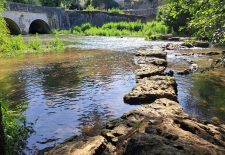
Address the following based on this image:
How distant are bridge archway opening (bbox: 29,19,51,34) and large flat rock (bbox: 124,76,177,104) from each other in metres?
48.2

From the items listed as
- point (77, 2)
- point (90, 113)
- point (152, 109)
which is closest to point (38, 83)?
point (90, 113)

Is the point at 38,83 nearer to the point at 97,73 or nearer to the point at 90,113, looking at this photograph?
the point at 97,73

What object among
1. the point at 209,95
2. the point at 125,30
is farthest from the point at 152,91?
the point at 125,30

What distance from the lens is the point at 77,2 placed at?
82.5m

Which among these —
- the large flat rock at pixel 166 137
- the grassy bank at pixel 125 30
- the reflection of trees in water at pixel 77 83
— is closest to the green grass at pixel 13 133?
the reflection of trees in water at pixel 77 83

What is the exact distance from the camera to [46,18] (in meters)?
56.5

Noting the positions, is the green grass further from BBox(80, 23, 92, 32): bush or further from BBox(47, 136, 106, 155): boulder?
BBox(80, 23, 92, 32): bush

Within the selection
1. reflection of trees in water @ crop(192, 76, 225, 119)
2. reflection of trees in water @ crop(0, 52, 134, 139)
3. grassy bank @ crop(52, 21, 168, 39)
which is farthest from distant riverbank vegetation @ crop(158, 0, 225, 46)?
grassy bank @ crop(52, 21, 168, 39)

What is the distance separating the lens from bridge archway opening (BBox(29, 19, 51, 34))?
191 ft

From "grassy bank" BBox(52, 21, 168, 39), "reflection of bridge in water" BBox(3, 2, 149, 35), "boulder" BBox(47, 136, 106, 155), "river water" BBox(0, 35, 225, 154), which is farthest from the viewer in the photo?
"reflection of bridge in water" BBox(3, 2, 149, 35)

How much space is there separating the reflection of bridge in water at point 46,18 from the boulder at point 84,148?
43.3 meters

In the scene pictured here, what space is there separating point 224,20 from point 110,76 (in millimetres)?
8069

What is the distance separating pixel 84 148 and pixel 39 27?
56957mm

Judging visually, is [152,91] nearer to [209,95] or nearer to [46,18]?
[209,95]
